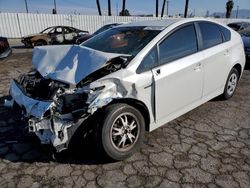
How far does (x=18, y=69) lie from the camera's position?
835 cm

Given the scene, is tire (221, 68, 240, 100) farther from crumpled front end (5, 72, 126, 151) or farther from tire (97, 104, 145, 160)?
crumpled front end (5, 72, 126, 151)

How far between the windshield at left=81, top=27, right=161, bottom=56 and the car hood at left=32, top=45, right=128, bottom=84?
0.86 feet

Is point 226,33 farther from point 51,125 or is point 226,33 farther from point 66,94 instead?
point 51,125

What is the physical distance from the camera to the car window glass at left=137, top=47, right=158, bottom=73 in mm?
3059

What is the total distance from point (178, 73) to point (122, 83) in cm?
94

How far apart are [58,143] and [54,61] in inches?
55.2

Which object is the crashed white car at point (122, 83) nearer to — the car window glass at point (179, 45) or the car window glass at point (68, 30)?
the car window glass at point (179, 45)

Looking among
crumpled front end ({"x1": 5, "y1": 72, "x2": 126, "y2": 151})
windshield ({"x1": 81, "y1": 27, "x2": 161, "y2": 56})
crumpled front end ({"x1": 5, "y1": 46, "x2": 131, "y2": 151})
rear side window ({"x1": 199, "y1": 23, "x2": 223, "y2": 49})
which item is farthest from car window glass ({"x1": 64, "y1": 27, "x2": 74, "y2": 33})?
crumpled front end ({"x1": 5, "y1": 72, "x2": 126, "y2": 151})

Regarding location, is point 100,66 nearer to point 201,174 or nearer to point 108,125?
point 108,125

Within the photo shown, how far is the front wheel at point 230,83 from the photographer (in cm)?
472

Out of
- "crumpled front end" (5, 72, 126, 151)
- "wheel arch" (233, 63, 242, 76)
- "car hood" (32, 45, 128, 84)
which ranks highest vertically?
"car hood" (32, 45, 128, 84)

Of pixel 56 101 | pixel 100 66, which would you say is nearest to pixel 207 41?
pixel 100 66

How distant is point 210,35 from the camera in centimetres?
Answer: 418

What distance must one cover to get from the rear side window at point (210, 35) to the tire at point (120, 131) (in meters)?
1.78
